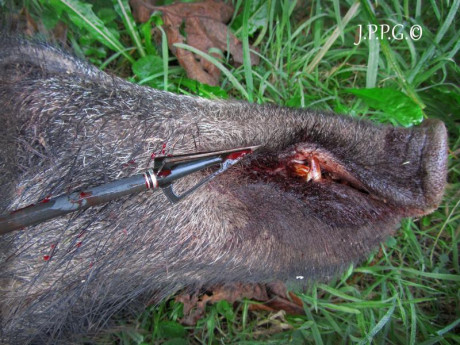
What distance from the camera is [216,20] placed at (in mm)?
3104

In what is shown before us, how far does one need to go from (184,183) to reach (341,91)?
1707mm

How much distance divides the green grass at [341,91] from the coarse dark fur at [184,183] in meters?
0.81

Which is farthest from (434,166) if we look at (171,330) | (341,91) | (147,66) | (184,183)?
(147,66)

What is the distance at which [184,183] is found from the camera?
6.44ft

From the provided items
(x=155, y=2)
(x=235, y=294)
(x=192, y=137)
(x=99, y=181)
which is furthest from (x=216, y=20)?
(x=235, y=294)

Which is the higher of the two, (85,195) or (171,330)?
(85,195)

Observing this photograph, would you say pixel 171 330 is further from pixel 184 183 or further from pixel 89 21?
pixel 89 21

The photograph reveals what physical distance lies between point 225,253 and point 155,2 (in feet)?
6.62

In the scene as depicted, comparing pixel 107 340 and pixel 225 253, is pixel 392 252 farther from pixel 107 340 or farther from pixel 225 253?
pixel 107 340

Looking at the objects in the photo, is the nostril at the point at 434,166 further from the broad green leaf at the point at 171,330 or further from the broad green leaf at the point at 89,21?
the broad green leaf at the point at 89,21

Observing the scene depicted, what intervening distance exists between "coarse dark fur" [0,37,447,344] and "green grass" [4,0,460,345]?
2.67ft

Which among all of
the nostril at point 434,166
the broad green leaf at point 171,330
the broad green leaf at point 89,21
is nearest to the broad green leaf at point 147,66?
the broad green leaf at point 89,21

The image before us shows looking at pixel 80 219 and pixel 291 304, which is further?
pixel 291 304

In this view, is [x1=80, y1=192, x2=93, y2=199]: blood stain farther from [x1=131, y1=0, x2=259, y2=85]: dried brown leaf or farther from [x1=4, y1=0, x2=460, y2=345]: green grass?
[x1=131, y1=0, x2=259, y2=85]: dried brown leaf
